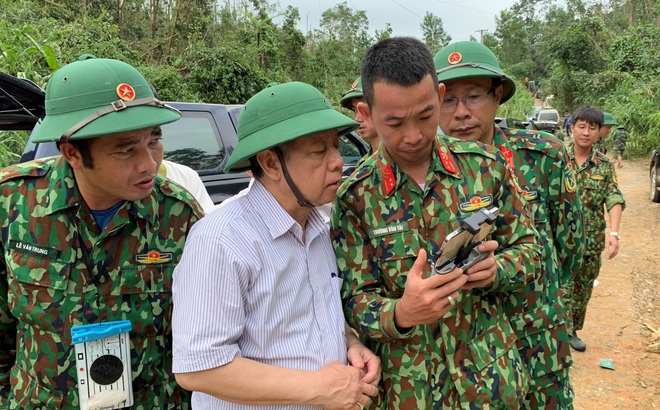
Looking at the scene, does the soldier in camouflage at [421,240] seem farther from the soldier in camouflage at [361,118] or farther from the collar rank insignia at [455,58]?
the soldier in camouflage at [361,118]

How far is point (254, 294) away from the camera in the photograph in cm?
138

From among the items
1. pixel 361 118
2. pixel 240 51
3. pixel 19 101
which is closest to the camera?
pixel 361 118

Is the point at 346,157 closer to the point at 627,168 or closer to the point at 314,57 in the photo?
the point at 627,168

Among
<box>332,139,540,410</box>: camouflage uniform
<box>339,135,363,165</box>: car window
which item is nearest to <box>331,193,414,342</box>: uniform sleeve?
<box>332,139,540,410</box>: camouflage uniform

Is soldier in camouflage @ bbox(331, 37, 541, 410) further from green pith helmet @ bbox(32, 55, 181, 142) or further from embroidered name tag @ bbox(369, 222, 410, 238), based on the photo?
green pith helmet @ bbox(32, 55, 181, 142)

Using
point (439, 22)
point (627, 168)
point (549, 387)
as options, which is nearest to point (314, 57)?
point (627, 168)

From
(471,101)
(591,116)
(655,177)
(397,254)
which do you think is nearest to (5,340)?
(397,254)

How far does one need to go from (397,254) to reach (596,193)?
3499mm

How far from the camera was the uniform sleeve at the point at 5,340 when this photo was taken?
65.1 inches

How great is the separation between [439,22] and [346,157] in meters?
56.7

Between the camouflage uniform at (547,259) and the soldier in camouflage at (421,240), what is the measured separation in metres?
0.31

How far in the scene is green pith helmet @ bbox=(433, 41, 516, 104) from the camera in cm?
212

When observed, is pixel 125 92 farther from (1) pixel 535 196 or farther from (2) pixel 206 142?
(2) pixel 206 142

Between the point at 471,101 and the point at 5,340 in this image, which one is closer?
the point at 5,340
